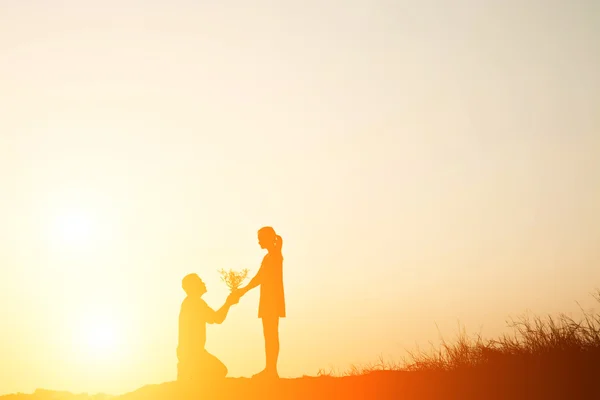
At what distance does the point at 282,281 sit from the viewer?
46.8 feet

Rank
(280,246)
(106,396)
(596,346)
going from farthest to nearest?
(106,396) → (280,246) → (596,346)

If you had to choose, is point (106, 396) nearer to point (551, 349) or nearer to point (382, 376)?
point (382, 376)

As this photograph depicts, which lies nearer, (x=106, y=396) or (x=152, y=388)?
(x=152, y=388)

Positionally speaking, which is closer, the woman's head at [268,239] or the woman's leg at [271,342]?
the woman's leg at [271,342]

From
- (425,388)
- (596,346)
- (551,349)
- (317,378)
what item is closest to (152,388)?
(317,378)

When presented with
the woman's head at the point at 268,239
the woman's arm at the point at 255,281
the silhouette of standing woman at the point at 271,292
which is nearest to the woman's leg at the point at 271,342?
the silhouette of standing woman at the point at 271,292

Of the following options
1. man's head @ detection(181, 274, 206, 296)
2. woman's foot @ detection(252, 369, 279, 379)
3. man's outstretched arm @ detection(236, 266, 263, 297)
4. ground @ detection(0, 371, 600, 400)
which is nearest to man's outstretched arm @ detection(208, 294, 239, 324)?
man's outstretched arm @ detection(236, 266, 263, 297)

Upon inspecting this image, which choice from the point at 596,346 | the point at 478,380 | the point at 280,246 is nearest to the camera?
the point at 478,380

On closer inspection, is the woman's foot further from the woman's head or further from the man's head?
the woman's head

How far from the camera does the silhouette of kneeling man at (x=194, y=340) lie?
564 inches

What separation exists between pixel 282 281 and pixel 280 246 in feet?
2.52

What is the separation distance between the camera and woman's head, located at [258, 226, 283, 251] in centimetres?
1405

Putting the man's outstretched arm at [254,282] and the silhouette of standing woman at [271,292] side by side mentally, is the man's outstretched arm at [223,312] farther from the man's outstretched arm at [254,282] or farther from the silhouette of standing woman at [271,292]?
the silhouette of standing woman at [271,292]

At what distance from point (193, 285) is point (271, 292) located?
174 cm
